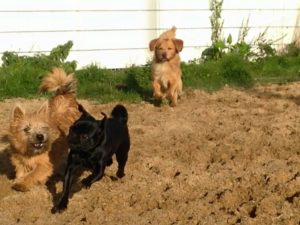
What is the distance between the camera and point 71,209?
4.53 meters

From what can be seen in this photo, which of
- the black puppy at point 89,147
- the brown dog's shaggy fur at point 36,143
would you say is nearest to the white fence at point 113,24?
the brown dog's shaggy fur at point 36,143

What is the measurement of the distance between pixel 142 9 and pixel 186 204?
276 inches

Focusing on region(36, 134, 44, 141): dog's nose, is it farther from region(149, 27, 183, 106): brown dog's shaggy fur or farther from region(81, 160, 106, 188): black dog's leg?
region(149, 27, 183, 106): brown dog's shaggy fur

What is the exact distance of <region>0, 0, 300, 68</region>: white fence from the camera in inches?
396

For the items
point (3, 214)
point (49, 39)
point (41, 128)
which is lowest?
point (3, 214)

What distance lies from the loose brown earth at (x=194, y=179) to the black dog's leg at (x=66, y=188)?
6 cm

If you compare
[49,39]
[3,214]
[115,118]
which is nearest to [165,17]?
[49,39]

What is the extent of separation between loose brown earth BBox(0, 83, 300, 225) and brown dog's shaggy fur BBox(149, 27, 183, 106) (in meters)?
0.72

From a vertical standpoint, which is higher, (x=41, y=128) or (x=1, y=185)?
(x=41, y=128)

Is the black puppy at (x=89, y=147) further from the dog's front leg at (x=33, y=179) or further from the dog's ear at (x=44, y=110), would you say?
the dog's ear at (x=44, y=110)

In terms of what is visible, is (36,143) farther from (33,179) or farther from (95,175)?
(95,175)

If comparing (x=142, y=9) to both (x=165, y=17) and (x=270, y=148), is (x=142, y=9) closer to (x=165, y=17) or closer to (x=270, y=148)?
(x=165, y=17)

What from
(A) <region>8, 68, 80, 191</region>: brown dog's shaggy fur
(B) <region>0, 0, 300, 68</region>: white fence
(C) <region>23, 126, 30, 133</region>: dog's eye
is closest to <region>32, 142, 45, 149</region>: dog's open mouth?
(A) <region>8, 68, 80, 191</region>: brown dog's shaggy fur

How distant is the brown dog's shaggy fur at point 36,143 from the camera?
489 cm
